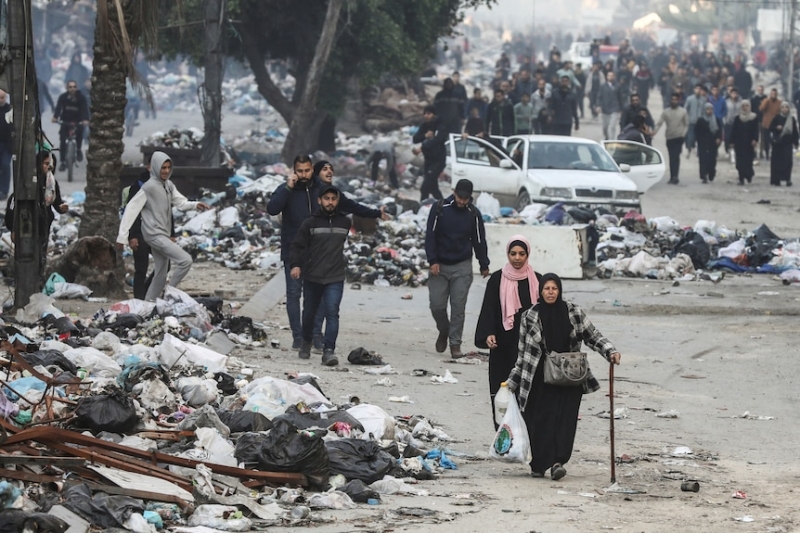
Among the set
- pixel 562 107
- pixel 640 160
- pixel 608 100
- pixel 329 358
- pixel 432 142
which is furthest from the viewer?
pixel 608 100

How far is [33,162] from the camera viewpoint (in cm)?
1462

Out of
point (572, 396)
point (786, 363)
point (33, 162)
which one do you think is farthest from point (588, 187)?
point (572, 396)

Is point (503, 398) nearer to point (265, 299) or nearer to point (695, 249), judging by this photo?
point (265, 299)

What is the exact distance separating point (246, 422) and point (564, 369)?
204 cm

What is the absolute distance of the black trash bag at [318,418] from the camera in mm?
9836

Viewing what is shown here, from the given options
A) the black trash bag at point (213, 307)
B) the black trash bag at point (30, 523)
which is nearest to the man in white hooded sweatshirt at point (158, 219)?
the black trash bag at point (213, 307)

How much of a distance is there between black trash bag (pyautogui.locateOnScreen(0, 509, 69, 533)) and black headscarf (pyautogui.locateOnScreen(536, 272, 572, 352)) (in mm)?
3543

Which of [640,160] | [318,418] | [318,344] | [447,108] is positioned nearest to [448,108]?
[447,108]

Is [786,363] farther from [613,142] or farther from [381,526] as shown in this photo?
[613,142]

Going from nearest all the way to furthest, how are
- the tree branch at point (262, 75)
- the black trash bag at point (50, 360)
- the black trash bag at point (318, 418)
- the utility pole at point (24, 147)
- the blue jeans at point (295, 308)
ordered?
1. the black trash bag at point (318, 418)
2. the black trash bag at point (50, 360)
3. the blue jeans at point (295, 308)
4. the utility pole at point (24, 147)
5. the tree branch at point (262, 75)

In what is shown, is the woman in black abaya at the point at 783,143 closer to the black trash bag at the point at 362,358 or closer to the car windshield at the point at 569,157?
the car windshield at the point at 569,157

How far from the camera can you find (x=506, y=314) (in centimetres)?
1049

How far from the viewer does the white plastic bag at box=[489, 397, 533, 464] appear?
9.55 metres

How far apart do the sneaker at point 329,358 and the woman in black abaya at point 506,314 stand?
9.75 ft
